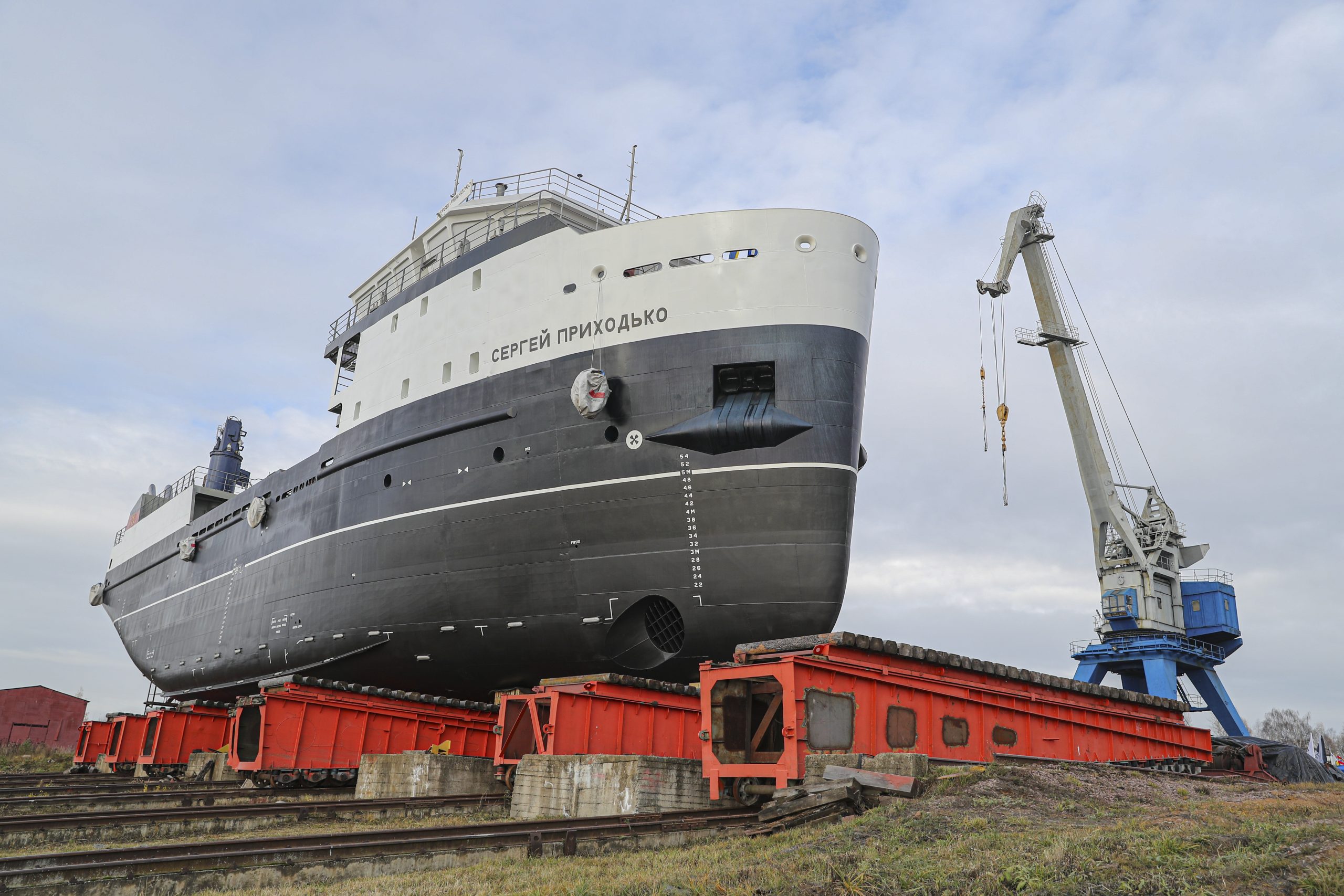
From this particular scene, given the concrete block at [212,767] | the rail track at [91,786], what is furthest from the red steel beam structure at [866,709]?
the concrete block at [212,767]

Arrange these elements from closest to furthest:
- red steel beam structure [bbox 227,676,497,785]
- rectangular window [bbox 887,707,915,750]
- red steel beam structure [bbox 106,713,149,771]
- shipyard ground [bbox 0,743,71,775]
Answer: rectangular window [bbox 887,707,915,750] → red steel beam structure [bbox 227,676,497,785] → red steel beam structure [bbox 106,713,149,771] → shipyard ground [bbox 0,743,71,775]

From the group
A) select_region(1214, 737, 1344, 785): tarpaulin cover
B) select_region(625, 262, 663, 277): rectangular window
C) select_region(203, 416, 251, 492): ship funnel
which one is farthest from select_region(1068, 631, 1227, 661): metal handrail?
select_region(203, 416, 251, 492): ship funnel

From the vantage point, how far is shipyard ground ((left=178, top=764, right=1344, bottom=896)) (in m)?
4.35

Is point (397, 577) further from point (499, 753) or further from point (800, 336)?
point (800, 336)

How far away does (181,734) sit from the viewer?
19.8 metres

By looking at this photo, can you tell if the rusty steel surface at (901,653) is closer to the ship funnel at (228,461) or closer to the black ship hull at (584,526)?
the black ship hull at (584,526)

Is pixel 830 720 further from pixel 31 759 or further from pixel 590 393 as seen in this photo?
pixel 31 759

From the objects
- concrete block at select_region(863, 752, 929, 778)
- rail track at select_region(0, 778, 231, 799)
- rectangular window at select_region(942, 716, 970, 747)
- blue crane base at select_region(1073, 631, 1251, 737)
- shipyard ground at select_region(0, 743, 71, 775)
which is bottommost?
shipyard ground at select_region(0, 743, 71, 775)

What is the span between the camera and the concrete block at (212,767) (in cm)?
1750

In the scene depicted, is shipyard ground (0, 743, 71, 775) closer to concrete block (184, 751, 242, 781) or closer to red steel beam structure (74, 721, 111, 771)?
red steel beam structure (74, 721, 111, 771)

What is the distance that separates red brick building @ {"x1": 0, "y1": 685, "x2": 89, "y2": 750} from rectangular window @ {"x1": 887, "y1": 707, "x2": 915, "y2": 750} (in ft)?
135

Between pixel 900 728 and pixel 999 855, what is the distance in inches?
160

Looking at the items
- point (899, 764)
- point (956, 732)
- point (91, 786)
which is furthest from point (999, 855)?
point (91, 786)

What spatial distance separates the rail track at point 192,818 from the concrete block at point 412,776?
106cm
